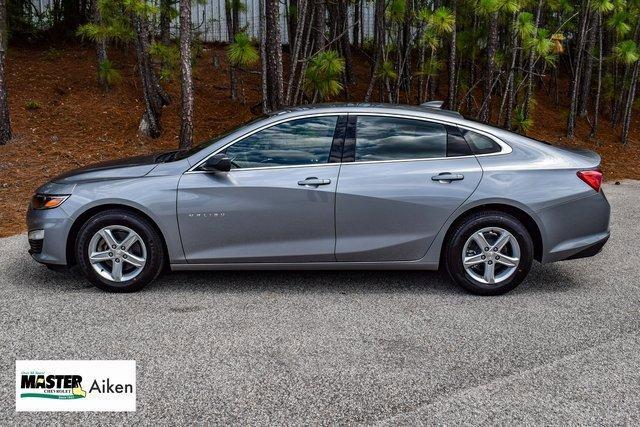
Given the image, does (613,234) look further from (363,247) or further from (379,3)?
(379,3)

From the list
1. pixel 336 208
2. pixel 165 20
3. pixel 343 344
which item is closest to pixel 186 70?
Answer: pixel 165 20

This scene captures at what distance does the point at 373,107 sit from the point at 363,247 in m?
1.12

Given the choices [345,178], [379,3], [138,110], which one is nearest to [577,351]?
[345,178]

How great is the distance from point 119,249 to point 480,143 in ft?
9.37

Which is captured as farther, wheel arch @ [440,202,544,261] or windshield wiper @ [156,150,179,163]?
windshield wiper @ [156,150,179,163]

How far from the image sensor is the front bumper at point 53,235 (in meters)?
4.68

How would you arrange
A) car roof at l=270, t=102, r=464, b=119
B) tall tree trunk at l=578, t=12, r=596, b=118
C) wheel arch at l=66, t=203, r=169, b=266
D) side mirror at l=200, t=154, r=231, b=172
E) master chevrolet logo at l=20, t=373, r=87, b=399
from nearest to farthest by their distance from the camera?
master chevrolet logo at l=20, t=373, r=87, b=399 < side mirror at l=200, t=154, r=231, b=172 < wheel arch at l=66, t=203, r=169, b=266 < car roof at l=270, t=102, r=464, b=119 < tall tree trunk at l=578, t=12, r=596, b=118

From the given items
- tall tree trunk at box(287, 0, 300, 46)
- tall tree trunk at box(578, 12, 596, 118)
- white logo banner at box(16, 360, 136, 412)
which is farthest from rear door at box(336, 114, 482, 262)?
tall tree trunk at box(578, 12, 596, 118)

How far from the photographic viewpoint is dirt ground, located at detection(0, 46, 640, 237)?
30.7 ft

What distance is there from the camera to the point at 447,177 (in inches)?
183

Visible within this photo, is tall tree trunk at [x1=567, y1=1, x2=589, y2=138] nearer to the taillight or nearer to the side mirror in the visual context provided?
the taillight

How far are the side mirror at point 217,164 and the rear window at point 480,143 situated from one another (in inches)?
71.8

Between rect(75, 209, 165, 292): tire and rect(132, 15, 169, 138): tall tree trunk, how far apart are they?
6.17 m

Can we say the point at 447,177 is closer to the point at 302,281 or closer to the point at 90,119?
the point at 302,281
